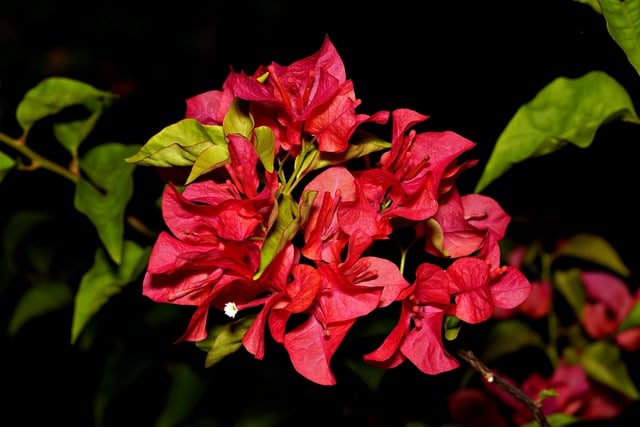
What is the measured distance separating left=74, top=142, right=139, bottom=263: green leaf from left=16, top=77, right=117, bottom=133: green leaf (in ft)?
0.21

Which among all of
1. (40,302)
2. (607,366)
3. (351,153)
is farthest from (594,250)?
(40,302)

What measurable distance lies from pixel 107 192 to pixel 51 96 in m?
0.13

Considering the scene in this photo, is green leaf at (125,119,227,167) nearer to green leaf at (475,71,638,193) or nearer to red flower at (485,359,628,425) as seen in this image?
green leaf at (475,71,638,193)

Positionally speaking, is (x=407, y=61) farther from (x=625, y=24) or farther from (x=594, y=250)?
(x=625, y=24)

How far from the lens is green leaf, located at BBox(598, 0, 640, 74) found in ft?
2.25

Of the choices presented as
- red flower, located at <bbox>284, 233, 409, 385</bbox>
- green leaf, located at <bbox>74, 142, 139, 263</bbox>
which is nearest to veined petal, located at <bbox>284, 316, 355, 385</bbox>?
red flower, located at <bbox>284, 233, 409, 385</bbox>

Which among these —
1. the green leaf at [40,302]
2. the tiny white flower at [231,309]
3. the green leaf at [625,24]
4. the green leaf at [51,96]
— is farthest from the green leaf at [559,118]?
the green leaf at [40,302]

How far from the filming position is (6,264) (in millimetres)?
1239

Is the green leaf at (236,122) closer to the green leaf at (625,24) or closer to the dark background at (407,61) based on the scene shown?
the green leaf at (625,24)

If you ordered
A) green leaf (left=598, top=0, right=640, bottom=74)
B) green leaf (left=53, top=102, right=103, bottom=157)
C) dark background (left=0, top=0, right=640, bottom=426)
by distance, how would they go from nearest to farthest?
green leaf (left=598, top=0, right=640, bottom=74) < green leaf (left=53, top=102, right=103, bottom=157) < dark background (left=0, top=0, right=640, bottom=426)

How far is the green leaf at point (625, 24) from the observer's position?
0.69m

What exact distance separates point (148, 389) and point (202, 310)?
731 mm

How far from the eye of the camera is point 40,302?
1.12 meters

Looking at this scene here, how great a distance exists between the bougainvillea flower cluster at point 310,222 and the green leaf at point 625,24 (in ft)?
0.60
